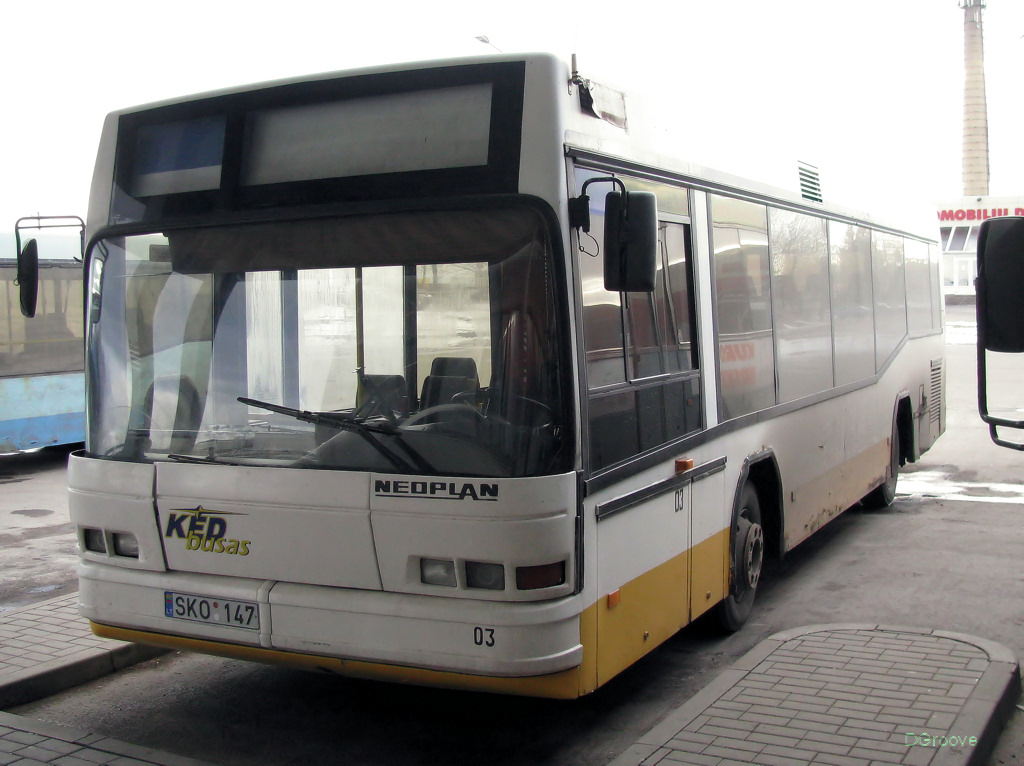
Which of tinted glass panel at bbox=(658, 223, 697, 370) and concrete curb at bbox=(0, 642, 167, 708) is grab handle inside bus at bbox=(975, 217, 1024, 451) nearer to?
tinted glass panel at bbox=(658, 223, 697, 370)

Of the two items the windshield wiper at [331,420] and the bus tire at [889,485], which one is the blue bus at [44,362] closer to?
the bus tire at [889,485]

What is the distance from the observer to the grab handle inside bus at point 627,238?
4176mm

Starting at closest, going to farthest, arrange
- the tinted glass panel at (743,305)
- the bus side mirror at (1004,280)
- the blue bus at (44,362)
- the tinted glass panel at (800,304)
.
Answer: the bus side mirror at (1004,280)
the tinted glass panel at (743,305)
the tinted glass panel at (800,304)
the blue bus at (44,362)

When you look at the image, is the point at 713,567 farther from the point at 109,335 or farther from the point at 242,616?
the point at 109,335

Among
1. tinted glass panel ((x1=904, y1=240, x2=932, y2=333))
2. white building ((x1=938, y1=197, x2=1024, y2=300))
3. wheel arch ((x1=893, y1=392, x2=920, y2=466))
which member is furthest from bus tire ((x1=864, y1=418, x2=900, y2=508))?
white building ((x1=938, y1=197, x2=1024, y2=300))

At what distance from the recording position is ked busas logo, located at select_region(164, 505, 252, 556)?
14.7 feet

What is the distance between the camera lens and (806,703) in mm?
4695

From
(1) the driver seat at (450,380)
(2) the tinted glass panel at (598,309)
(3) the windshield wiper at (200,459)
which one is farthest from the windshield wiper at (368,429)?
(2) the tinted glass panel at (598,309)

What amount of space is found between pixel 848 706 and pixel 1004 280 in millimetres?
2266

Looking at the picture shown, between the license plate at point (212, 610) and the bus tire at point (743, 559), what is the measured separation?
2842mm

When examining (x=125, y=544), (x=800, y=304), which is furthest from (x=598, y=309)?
(x=800, y=304)

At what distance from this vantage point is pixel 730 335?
238 inches

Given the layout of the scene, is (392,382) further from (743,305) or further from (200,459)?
(743,305)

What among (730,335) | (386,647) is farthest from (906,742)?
(730,335)
